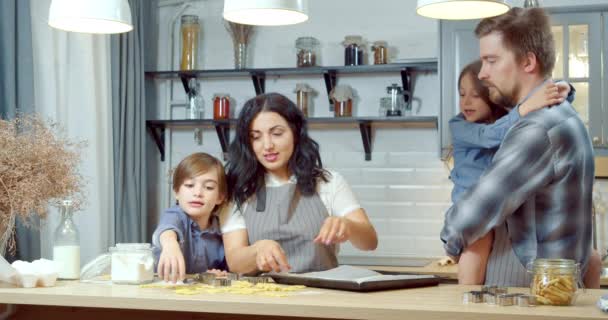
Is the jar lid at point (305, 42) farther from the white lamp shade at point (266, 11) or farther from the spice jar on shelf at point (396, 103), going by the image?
the white lamp shade at point (266, 11)

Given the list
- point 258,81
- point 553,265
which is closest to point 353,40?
point 258,81

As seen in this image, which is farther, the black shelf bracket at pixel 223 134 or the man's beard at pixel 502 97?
the black shelf bracket at pixel 223 134

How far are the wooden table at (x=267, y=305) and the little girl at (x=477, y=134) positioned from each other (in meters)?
0.10

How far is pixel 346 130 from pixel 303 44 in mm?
575

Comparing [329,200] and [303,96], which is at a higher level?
[303,96]

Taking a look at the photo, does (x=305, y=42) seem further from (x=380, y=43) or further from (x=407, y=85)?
(x=407, y=85)

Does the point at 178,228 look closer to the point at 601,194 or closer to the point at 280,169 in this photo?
the point at 280,169

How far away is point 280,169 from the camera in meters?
2.55

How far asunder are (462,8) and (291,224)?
2.50 ft

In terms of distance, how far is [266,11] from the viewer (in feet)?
8.44

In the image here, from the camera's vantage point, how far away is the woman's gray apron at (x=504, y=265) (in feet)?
6.91

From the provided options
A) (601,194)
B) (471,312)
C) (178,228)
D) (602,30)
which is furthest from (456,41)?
(471,312)

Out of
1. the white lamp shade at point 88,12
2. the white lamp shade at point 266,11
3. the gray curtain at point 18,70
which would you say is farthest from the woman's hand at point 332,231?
the gray curtain at point 18,70

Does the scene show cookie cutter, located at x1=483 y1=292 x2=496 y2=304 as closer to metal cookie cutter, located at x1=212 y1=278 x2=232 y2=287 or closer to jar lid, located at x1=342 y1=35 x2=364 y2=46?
metal cookie cutter, located at x1=212 y1=278 x2=232 y2=287
